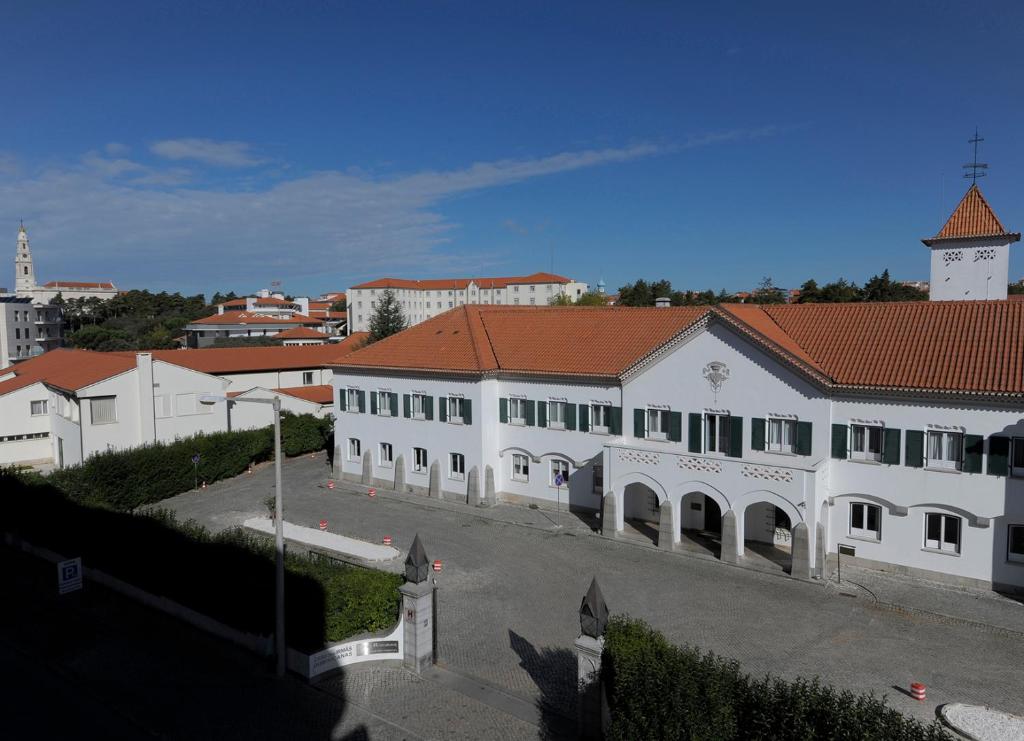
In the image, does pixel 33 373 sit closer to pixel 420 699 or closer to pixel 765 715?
pixel 420 699

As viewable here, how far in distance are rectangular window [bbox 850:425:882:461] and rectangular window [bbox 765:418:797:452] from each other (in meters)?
1.83

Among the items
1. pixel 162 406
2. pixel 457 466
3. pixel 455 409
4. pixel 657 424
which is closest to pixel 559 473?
pixel 457 466

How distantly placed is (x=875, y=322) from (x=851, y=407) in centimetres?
409

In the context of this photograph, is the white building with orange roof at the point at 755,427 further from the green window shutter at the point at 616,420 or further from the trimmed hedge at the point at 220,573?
the trimmed hedge at the point at 220,573

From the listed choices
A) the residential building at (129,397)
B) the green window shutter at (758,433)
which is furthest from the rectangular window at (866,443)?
the residential building at (129,397)

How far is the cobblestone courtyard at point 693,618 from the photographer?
1722 cm

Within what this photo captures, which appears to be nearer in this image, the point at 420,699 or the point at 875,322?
the point at 420,699

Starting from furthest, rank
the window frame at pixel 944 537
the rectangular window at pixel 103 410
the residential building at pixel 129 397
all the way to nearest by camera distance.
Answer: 1. the residential building at pixel 129 397
2. the rectangular window at pixel 103 410
3. the window frame at pixel 944 537

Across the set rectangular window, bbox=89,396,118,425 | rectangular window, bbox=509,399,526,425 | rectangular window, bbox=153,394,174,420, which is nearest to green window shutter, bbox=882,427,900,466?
rectangular window, bbox=509,399,526,425

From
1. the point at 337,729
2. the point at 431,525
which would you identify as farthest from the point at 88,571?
the point at 337,729

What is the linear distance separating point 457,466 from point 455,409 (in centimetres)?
267

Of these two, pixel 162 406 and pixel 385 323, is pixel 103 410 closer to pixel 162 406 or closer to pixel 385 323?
pixel 162 406

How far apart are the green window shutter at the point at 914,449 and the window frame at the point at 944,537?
1660 millimetres

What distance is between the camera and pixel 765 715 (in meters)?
11.0
